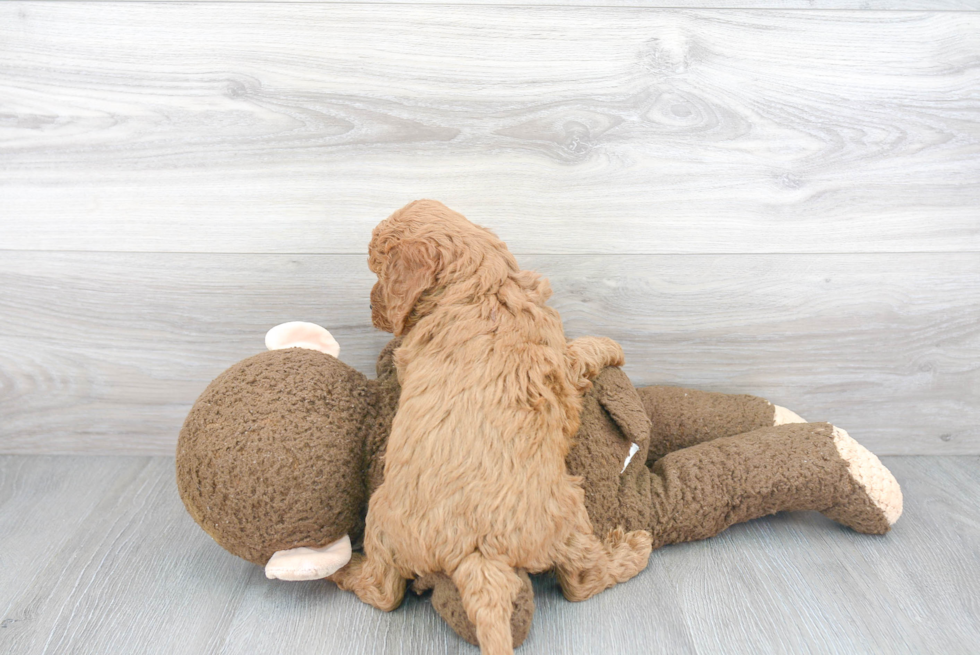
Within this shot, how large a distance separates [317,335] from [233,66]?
1.42ft

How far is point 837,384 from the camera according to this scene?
1.21m

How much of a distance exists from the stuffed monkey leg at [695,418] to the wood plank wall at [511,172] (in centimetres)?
9

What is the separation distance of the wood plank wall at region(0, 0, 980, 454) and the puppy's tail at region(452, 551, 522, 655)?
0.49 m

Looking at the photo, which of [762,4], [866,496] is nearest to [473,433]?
[866,496]

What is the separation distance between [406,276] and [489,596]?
0.37 meters

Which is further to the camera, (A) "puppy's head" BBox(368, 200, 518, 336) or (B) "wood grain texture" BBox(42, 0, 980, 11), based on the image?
(B) "wood grain texture" BBox(42, 0, 980, 11)

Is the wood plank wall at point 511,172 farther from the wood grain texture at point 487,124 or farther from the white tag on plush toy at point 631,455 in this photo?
the white tag on plush toy at point 631,455

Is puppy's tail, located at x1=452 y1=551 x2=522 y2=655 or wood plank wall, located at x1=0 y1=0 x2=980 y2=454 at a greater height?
wood plank wall, located at x1=0 y1=0 x2=980 y2=454

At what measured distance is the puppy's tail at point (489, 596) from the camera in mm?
697

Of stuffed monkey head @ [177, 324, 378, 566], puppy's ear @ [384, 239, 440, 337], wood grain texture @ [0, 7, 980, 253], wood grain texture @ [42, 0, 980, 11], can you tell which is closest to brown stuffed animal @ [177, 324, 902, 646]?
stuffed monkey head @ [177, 324, 378, 566]

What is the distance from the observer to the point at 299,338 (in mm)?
997

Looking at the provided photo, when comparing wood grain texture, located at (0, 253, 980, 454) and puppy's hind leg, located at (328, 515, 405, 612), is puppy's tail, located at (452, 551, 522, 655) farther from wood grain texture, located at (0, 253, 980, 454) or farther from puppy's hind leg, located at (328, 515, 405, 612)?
wood grain texture, located at (0, 253, 980, 454)

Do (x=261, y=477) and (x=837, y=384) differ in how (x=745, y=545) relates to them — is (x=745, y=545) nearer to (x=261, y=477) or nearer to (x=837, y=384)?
(x=837, y=384)

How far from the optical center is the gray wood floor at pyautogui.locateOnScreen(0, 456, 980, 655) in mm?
807
